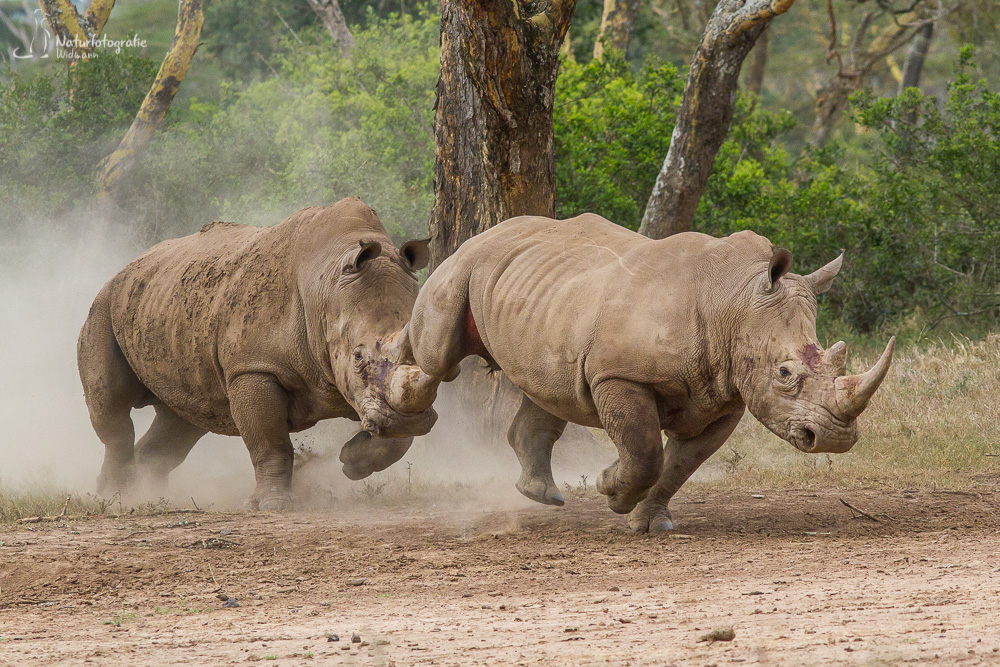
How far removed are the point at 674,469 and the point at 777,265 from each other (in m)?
1.26

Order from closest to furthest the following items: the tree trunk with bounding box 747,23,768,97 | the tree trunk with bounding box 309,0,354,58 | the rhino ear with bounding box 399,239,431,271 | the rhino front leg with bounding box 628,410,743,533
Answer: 1. the rhino front leg with bounding box 628,410,743,533
2. the rhino ear with bounding box 399,239,431,271
3. the tree trunk with bounding box 747,23,768,97
4. the tree trunk with bounding box 309,0,354,58

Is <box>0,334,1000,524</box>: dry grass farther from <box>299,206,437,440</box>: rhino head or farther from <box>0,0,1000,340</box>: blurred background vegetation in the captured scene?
<box>0,0,1000,340</box>: blurred background vegetation

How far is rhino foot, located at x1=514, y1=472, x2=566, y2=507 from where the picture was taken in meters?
6.95

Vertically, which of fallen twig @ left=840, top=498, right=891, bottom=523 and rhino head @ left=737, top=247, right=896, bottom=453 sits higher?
rhino head @ left=737, top=247, right=896, bottom=453

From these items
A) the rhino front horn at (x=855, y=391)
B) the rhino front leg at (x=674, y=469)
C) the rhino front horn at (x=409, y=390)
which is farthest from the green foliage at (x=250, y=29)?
the rhino front horn at (x=855, y=391)

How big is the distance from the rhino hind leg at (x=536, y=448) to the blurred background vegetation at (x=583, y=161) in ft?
18.2

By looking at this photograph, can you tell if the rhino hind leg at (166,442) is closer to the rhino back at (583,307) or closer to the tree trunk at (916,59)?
the rhino back at (583,307)

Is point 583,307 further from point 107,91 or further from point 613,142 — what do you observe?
point 107,91

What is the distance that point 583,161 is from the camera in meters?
12.8

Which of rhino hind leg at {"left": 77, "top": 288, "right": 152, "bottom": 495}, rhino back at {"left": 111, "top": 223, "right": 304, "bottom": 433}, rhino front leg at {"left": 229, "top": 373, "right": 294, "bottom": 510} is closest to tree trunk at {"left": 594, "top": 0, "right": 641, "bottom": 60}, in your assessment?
rhino back at {"left": 111, "top": 223, "right": 304, "bottom": 433}

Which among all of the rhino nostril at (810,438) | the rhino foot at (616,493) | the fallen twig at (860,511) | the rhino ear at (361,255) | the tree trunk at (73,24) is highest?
the tree trunk at (73,24)

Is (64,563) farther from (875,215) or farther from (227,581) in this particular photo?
(875,215)

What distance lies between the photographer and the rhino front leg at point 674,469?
639 centimetres

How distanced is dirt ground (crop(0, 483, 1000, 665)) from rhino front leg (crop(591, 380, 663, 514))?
374 mm
